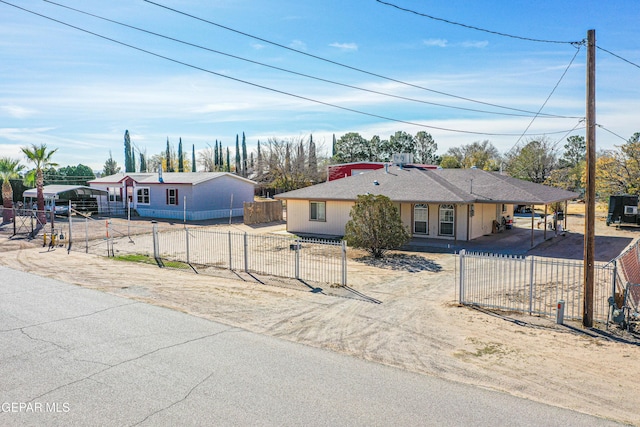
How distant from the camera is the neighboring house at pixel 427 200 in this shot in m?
24.3

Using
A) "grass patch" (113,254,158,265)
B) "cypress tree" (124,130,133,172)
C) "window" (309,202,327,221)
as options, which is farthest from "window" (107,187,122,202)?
"cypress tree" (124,130,133,172)

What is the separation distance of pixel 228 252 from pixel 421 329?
43.0 ft

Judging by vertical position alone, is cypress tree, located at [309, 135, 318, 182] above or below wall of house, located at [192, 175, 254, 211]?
above

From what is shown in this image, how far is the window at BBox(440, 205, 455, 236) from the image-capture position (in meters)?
Answer: 24.7

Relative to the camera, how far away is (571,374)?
782 cm

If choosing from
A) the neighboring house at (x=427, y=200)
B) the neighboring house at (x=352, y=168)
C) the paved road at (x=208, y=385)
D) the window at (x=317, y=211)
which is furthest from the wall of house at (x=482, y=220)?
the neighboring house at (x=352, y=168)

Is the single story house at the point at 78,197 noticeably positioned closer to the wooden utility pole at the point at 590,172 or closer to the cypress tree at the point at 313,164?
the cypress tree at the point at 313,164

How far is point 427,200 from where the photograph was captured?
77.4ft

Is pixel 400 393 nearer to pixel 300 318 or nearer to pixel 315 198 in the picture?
pixel 300 318

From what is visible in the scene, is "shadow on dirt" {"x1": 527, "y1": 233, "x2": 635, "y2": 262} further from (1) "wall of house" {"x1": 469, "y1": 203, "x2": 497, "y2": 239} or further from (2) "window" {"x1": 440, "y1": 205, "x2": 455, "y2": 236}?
(2) "window" {"x1": 440, "y1": 205, "x2": 455, "y2": 236}

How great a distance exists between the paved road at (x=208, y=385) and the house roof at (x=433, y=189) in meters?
16.5

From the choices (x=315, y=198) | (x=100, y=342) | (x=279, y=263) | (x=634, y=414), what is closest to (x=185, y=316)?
(x=100, y=342)

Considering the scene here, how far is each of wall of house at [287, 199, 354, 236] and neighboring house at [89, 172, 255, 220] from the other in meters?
9.62

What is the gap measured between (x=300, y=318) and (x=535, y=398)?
5.79m
